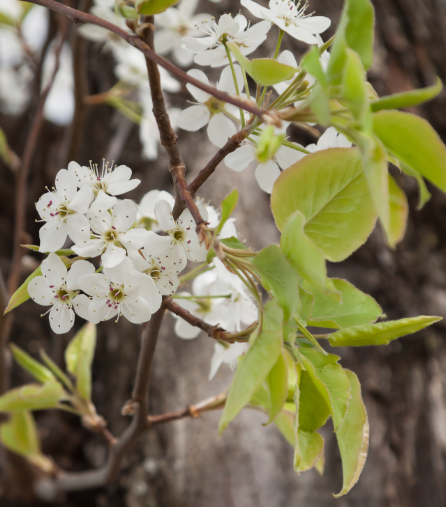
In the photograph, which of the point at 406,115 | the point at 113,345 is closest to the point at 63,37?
the point at 113,345

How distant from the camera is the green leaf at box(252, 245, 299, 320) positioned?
272 mm

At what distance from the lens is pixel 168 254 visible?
13.3 inches

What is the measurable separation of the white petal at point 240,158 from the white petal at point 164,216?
0.09 meters

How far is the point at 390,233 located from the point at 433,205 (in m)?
1.03

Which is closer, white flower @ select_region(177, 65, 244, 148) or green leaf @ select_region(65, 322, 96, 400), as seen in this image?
→ white flower @ select_region(177, 65, 244, 148)

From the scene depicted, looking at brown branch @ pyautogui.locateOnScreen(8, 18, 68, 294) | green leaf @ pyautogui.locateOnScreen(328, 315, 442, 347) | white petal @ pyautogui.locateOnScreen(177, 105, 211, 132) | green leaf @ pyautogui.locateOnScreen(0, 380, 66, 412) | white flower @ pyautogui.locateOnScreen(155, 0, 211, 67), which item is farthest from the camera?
brown branch @ pyautogui.locateOnScreen(8, 18, 68, 294)

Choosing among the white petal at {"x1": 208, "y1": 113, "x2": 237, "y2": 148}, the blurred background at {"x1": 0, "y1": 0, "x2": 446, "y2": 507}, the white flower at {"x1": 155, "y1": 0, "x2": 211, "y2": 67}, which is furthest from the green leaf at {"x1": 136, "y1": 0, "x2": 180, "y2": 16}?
the blurred background at {"x1": 0, "y1": 0, "x2": 446, "y2": 507}

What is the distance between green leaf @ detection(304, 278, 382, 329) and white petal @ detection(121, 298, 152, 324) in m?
0.14

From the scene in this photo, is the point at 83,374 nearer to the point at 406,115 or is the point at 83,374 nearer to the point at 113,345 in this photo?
the point at 113,345

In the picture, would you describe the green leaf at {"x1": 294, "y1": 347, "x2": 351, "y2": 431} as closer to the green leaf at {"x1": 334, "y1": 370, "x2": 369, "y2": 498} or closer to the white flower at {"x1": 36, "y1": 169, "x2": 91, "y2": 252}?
the green leaf at {"x1": 334, "y1": 370, "x2": 369, "y2": 498}

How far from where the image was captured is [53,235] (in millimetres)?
341

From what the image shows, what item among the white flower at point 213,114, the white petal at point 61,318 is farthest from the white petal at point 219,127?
the white petal at point 61,318

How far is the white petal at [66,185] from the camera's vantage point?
0.36 meters

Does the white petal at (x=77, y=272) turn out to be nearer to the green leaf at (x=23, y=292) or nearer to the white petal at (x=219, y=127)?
the green leaf at (x=23, y=292)
